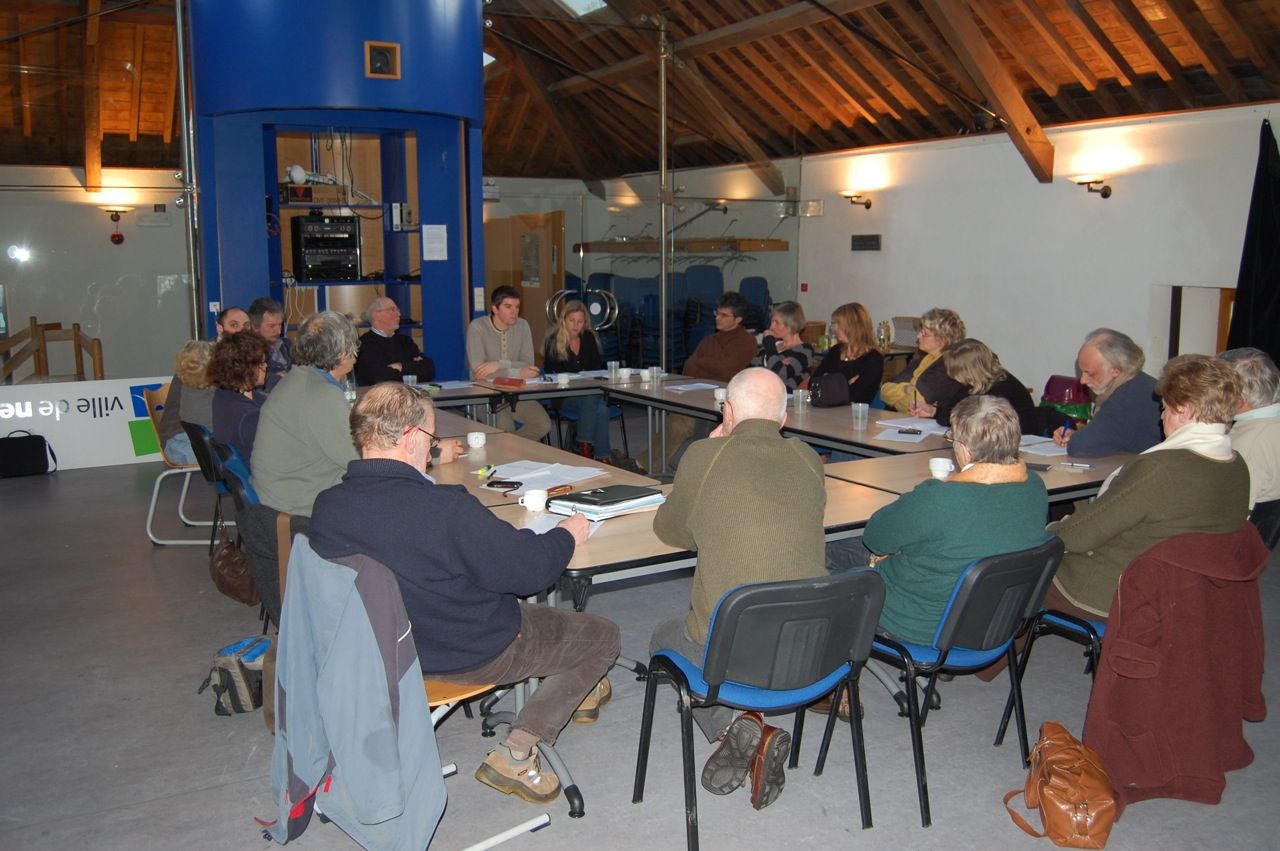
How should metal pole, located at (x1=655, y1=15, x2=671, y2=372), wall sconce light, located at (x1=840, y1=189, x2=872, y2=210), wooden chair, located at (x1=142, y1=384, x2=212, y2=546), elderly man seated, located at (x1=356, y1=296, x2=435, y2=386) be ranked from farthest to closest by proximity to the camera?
wall sconce light, located at (x1=840, y1=189, x2=872, y2=210), metal pole, located at (x1=655, y1=15, x2=671, y2=372), elderly man seated, located at (x1=356, y1=296, x2=435, y2=386), wooden chair, located at (x1=142, y1=384, x2=212, y2=546)

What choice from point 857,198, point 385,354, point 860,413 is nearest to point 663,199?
point 857,198

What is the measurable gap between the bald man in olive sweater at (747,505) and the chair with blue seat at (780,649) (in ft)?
0.40

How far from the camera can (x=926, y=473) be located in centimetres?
401

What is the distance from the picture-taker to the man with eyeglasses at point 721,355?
6.98m

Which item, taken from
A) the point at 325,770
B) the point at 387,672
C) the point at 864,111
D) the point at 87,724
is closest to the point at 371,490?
the point at 387,672

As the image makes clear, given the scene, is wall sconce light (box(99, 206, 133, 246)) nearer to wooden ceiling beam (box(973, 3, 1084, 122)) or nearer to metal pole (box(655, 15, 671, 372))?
metal pole (box(655, 15, 671, 372))

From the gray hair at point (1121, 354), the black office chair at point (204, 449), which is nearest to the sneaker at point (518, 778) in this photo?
the black office chair at point (204, 449)

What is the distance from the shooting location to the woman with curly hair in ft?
14.0

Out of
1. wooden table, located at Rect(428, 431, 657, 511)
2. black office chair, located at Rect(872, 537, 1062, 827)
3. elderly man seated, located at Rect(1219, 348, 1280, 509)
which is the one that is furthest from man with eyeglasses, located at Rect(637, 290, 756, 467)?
black office chair, located at Rect(872, 537, 1062, 827)

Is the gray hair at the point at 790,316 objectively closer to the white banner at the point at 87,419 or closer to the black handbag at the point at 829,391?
the black handbag at the point at 829,391

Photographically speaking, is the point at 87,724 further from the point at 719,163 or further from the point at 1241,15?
the point at 719,163

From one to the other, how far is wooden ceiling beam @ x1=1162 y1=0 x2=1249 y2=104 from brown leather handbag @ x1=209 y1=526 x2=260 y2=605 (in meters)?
6.68

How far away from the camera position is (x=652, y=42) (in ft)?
34.0

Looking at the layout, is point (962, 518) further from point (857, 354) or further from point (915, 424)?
point (857, 354)
